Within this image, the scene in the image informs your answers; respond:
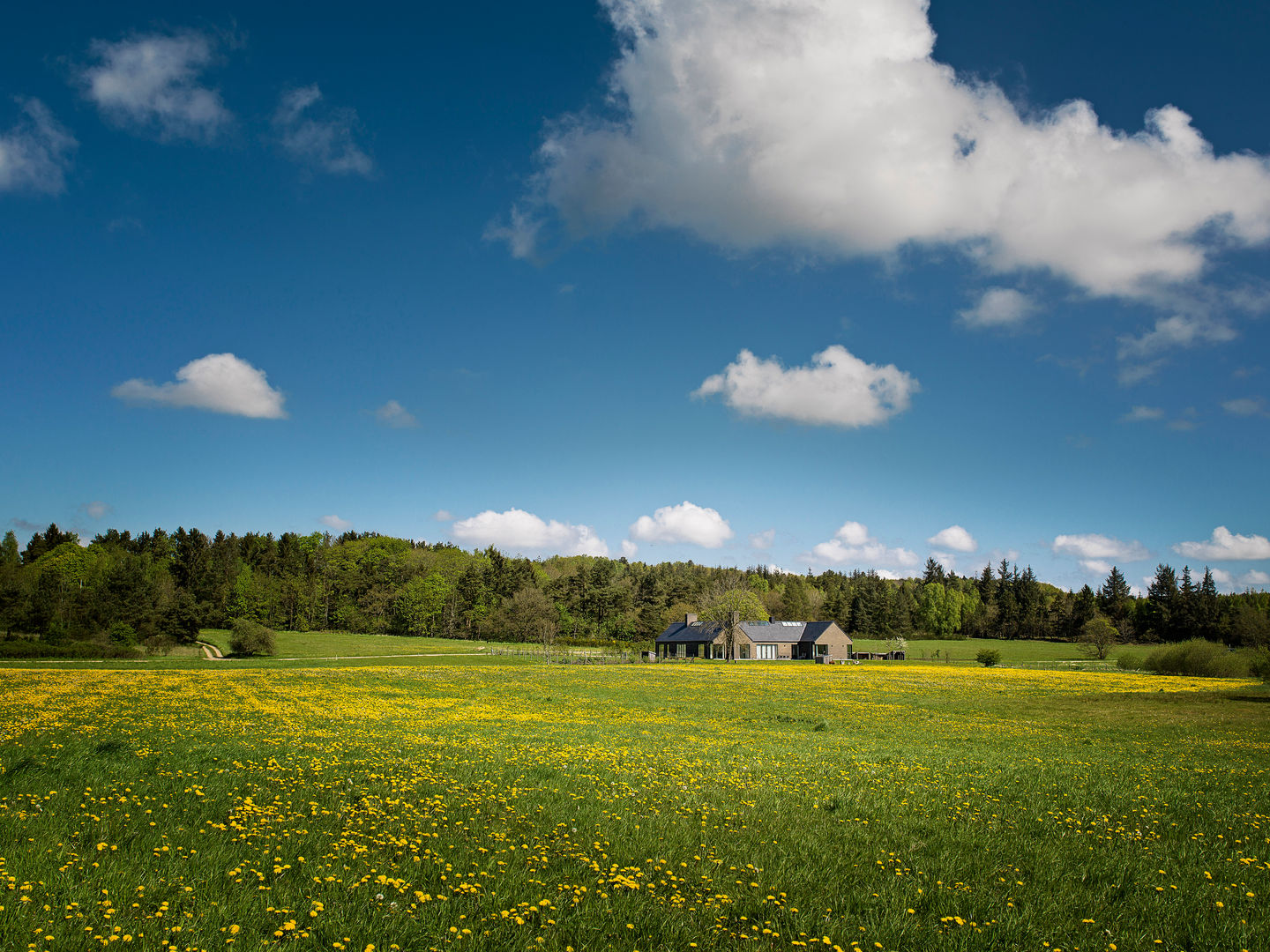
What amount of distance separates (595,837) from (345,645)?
88498 mm

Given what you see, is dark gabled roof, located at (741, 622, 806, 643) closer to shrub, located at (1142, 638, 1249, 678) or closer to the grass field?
shrub, located at (1142, 638, 1249, 678)

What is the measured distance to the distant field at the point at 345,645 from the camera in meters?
78.7

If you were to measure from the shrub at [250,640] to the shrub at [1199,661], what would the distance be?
89.0m

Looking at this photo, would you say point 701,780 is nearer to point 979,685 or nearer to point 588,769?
point 588,769

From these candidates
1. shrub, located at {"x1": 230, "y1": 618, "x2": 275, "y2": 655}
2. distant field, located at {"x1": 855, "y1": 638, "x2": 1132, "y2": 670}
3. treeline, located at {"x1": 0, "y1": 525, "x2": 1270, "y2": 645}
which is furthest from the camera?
treeline, located at {"x1": 0, "y1": 525, "x2": 1270, "y2": 645}

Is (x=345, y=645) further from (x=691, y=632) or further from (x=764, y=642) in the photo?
(x=764, y=642)

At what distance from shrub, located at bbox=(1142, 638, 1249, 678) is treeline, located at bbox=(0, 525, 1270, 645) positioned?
24.3 meters

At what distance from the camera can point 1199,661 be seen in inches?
2366

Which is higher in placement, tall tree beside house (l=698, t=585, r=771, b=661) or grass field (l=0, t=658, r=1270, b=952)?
grass field (l=0, t=658, r=1270, b=952)

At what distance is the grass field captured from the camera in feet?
21.7

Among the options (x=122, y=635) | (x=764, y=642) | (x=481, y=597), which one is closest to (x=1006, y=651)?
(x=764, y=642)

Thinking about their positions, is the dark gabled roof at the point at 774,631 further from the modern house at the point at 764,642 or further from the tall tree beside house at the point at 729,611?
the tall tree beside house at the point at 729,611

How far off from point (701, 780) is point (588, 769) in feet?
7.70

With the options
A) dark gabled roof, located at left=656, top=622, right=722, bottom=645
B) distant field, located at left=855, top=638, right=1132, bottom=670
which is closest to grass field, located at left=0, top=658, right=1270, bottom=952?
dark gabled roof, located at left=656, top=622, right=722, bottom=645
